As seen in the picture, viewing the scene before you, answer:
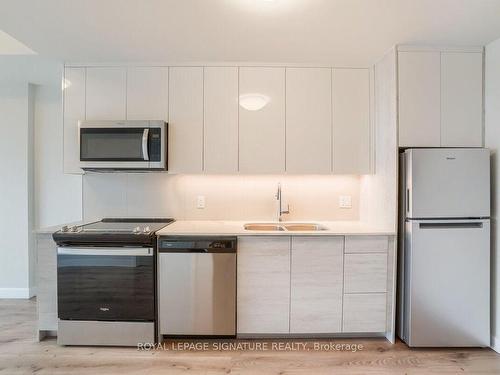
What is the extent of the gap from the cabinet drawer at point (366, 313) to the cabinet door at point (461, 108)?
4.40ft

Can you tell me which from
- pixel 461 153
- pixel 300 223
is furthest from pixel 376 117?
pixel 300 223

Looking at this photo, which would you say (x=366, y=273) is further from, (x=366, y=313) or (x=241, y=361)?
(x=241, y=361)

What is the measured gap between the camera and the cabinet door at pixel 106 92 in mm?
2713

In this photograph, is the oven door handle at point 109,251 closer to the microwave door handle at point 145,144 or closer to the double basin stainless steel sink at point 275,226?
the microwave door handle at point 145,144

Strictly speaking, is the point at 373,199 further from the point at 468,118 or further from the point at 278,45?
the point at 278,45

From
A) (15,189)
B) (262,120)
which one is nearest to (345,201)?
(262,120)

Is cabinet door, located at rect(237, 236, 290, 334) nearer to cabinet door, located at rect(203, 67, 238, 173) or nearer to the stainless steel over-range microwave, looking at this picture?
cabinet door, located at rect(203, 67, 238, 173)

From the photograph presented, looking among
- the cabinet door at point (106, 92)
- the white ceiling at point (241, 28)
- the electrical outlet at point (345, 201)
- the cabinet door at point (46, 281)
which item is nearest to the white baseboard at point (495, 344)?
the electrical outlet at point (345, 201)

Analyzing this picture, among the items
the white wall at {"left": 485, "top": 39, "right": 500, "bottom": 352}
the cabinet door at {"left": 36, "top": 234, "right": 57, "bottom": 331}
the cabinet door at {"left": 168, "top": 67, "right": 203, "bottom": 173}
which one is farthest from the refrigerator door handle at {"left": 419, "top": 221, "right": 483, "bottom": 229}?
the cabinet door at {"left": 36, "top": 234, "right": 57, "bottom": 331}

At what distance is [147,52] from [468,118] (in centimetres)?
264

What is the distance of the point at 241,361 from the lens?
2160 mm

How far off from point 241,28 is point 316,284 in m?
1.97

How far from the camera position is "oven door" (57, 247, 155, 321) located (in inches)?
90.5

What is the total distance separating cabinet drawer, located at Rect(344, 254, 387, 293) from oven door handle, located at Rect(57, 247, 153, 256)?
1.56 m
